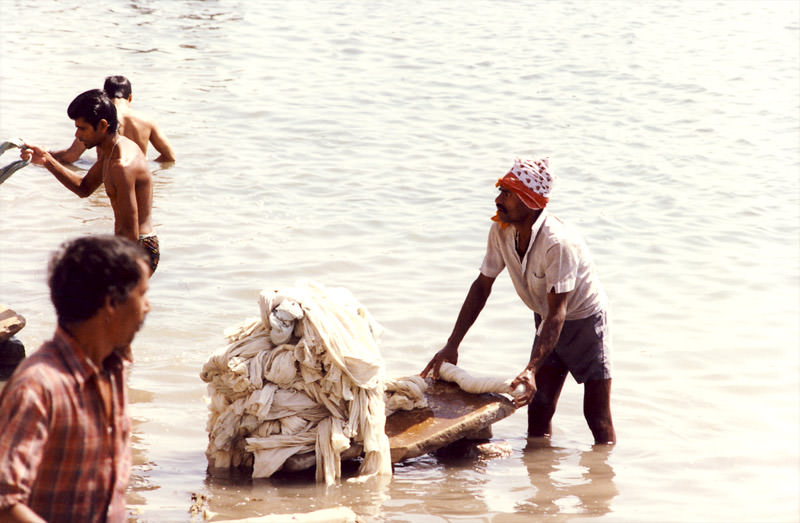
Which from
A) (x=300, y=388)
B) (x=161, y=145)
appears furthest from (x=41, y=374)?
(x=161, y=145)

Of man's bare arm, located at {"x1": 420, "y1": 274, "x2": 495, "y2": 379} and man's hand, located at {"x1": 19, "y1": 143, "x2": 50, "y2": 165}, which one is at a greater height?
man's hand, located at {"x1": 19, "y1": 143, "x2": 50, "y2": 165}

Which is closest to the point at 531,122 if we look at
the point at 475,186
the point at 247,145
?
the point at 475,186

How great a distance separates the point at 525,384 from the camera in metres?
4.35

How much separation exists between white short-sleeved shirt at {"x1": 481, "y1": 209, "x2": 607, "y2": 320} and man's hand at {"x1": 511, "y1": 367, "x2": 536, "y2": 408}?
0.40 meters

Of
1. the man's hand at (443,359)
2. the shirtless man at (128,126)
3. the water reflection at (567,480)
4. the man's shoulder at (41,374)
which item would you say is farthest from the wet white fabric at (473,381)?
the shirtless man at (128,126)

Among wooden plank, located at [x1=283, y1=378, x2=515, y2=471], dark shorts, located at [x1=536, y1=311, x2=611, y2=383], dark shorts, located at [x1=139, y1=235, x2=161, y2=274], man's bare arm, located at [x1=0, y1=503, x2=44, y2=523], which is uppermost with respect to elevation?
man's bare arm, located at [x1=0, y1=503, x2=44, y2=523]

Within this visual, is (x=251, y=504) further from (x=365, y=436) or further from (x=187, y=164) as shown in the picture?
(x=187, y=164)

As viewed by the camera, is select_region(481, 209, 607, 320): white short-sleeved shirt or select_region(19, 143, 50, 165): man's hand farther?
select_region(19, 143, 50, 165): man's hand

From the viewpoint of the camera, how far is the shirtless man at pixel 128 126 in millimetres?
7965

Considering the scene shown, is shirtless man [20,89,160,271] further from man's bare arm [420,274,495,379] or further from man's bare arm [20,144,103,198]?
man's bare arm [420,274,495,379]

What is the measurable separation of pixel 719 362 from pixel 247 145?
21.3 feet

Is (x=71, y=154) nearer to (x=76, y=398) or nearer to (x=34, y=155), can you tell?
(x=34, y=155)

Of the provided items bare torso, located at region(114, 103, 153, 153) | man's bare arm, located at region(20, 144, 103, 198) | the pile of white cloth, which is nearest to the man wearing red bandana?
the pile of white cloth

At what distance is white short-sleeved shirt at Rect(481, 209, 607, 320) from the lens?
4336 mm
